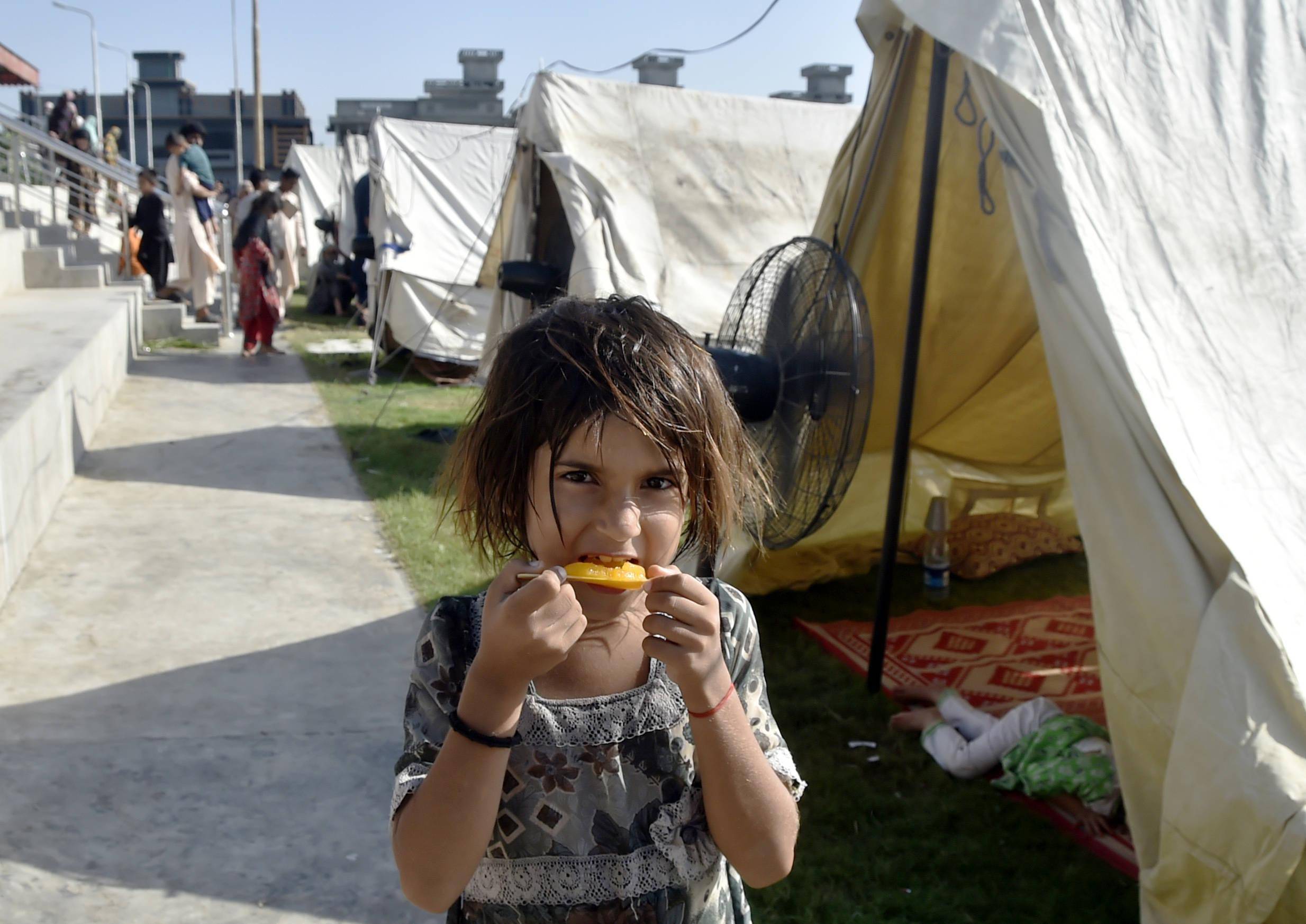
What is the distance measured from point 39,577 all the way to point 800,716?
363 centimetres

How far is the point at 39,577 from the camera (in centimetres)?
512

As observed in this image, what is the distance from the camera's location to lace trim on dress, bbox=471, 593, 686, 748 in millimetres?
1405

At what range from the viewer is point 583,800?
1425 millimetres

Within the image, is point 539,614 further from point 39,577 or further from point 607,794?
point 39,577

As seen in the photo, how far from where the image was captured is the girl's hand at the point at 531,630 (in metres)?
1.18

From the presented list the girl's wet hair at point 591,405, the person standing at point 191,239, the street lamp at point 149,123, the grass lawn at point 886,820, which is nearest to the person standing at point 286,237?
the person standing at point 191,239

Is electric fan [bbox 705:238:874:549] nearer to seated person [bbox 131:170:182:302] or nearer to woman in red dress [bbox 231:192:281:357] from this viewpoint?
woman in red dress [bbox 231:192:281:357]

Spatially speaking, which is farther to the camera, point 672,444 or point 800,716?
point 800,716

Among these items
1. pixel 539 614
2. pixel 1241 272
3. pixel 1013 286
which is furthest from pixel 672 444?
pixel 1013 286

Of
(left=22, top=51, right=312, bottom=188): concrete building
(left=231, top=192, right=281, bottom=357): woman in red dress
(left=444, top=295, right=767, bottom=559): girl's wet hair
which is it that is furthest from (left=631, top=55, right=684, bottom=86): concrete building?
(left=22, top=51, right=312, bottom=188): concrete building

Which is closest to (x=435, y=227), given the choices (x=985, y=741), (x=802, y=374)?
(x=802, y=374)

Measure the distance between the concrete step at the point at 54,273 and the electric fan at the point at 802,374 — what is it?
1039cm

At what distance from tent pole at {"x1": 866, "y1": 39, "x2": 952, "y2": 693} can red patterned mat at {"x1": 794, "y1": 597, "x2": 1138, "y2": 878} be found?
0.92 ft

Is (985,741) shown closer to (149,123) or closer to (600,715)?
(600,715)
